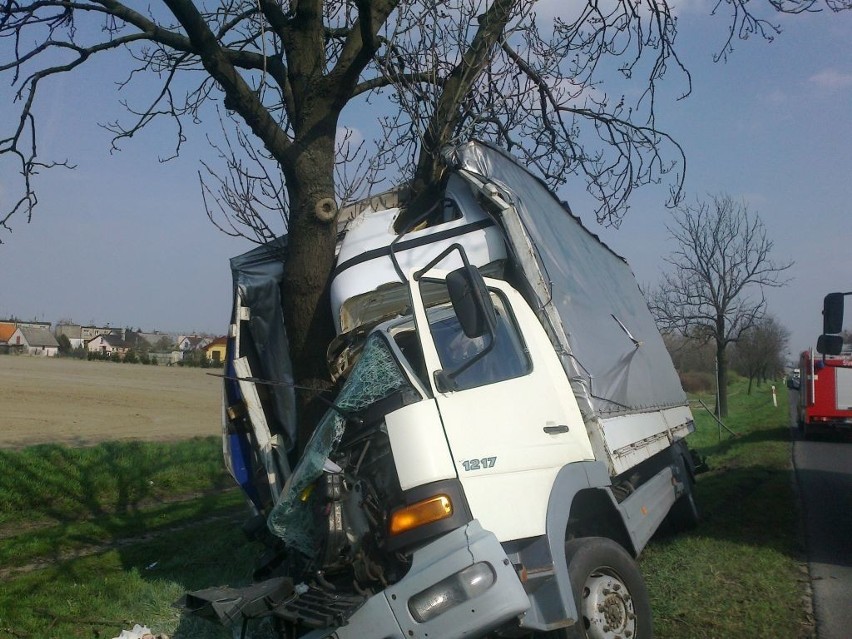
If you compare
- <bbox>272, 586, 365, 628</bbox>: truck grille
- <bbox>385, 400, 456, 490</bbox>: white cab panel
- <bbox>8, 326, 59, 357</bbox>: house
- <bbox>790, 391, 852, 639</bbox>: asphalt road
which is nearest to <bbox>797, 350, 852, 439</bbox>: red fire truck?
<bbox>790, 391, 852, 639</bbox>: asphalt road

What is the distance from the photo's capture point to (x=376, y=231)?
21.6 ft

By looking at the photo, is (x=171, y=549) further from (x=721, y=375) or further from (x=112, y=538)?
(x=721, y=375)

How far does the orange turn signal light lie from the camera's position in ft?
13.6

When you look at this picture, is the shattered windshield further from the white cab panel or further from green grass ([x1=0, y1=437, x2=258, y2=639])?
green grass ([x1=0, y1=437, x2=258, y2=639])

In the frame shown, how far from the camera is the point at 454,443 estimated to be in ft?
14.3

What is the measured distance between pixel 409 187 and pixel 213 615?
4.22 metres

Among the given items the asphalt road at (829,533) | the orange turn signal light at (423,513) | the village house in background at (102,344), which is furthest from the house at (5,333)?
the orange turn signal light at (423,513)

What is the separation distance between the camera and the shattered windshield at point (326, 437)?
4.58m

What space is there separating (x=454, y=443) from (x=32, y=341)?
368ft

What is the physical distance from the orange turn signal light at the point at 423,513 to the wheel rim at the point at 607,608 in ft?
4.07

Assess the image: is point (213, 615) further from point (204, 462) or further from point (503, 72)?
point (204, 462)

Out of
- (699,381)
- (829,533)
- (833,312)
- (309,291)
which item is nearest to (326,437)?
(309,291)

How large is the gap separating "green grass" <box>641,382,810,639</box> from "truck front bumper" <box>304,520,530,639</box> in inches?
93.5

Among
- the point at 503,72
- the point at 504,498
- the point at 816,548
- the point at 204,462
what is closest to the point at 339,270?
the point at 504,498
